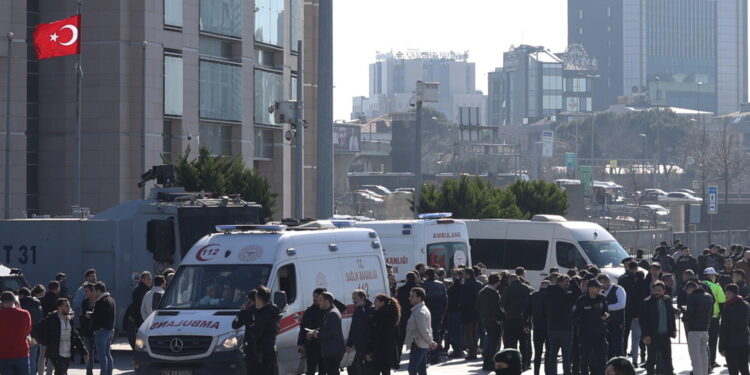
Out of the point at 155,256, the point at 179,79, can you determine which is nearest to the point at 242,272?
the point at 155,256

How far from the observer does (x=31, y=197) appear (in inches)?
2045

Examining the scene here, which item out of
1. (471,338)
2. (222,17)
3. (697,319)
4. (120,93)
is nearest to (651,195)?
(222,17)

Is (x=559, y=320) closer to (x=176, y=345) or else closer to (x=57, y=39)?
(x=176, y=345)

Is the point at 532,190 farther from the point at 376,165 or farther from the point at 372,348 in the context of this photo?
the point at 376,165

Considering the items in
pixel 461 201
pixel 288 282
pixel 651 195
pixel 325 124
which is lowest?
pixel 288 282

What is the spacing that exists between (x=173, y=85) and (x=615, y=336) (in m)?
33.6

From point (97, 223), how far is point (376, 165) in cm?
12155

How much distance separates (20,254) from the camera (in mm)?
26344

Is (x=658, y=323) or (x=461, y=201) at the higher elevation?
(x=461, y=201)

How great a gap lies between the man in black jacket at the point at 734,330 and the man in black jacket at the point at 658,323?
3.16 ft

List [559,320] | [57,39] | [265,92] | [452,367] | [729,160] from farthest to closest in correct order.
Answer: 1. [729,160]
2. [265,92]
3. [57,39]
4. [452,367]
5. [559,320]

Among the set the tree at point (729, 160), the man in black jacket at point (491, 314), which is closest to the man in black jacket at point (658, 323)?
the man in black jacket at point (491, 314)

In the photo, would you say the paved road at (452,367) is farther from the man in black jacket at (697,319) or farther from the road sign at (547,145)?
the road sign at (547,145)

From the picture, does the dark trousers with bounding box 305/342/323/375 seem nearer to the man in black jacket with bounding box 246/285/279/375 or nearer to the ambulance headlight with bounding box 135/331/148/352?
the man in black jacket with bounding box 246/285/279/375
